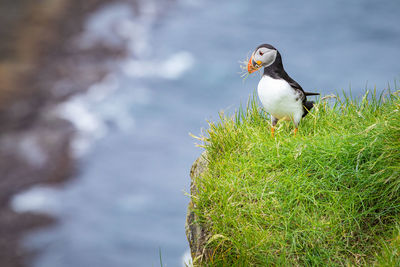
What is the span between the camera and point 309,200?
2.78m

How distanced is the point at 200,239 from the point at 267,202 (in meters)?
0.54

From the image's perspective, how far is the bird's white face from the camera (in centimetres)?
309

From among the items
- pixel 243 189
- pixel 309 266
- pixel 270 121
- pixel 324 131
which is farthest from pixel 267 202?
pixel 270 121

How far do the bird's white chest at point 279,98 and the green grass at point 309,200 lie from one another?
6.3 inches

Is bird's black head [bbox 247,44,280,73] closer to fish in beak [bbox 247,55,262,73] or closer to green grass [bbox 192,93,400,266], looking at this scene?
fish in beak [bbox 247,55,262,73]

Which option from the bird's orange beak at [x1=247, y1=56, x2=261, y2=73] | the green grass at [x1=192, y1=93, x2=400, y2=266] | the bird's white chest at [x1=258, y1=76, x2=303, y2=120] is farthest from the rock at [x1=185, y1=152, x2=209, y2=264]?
the bird's orange beak at [x1=247, y1=56, x2=261, y2=73]

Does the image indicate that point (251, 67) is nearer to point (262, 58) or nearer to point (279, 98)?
point (262, 58)

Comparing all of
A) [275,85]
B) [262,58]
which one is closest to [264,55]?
[262,58]

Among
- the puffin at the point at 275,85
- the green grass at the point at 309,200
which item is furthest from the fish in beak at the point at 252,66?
the green grass at the point at 309,200

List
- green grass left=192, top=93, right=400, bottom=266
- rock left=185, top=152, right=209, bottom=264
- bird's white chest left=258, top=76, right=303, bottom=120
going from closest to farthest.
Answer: green grass left=192, top=93, right=400, bottom=266
rock left=185, top=152, right=209, bottom=264
bird's white chest left=258, top=76, right=303, bottom=120

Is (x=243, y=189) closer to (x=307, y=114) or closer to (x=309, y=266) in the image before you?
(x=309, y=266)

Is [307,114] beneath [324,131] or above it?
above

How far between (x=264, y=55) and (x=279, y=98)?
1.08 feet

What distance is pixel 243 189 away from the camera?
2.92 m
